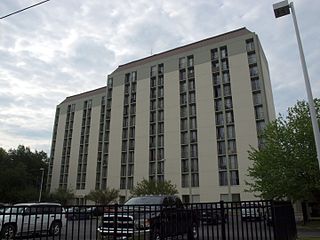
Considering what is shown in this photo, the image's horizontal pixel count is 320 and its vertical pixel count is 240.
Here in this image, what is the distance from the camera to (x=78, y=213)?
7145mm

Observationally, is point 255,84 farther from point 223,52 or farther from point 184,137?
point 184,137

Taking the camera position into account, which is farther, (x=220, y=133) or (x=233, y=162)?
(x=220, y=133)

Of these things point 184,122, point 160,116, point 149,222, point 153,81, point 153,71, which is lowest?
point 149,222

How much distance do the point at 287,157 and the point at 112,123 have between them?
4306 cm

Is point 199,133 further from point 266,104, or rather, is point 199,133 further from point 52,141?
point 52,141

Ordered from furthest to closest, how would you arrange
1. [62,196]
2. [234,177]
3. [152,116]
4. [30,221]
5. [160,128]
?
[62,196] → [152,116] → [160,128] → [234,177] → [30,221]

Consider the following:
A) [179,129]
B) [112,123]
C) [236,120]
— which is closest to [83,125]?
[112,123]

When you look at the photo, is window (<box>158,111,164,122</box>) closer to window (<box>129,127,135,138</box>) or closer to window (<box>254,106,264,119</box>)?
window (<box>129,127,135,138</box>)

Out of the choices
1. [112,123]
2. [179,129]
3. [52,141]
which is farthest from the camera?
[52,141]

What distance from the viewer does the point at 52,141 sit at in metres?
79.0

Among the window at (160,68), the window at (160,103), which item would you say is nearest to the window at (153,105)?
the window at (160,103)

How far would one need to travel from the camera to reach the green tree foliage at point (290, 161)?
2475 cm

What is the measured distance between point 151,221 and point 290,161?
21.2m

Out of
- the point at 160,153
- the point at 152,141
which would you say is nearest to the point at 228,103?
the point at 160,153
